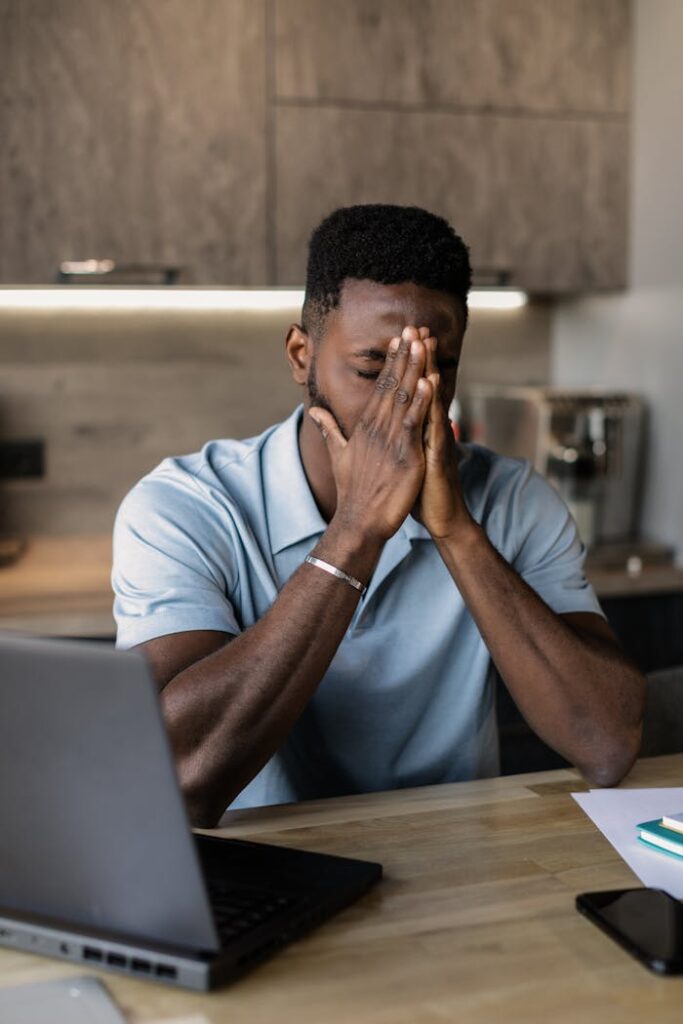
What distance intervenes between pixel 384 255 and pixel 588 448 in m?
1.65

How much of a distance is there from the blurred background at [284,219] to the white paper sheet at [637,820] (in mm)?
1344

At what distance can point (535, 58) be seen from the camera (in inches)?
116

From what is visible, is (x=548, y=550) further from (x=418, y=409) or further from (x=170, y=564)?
(x=170, y=564)

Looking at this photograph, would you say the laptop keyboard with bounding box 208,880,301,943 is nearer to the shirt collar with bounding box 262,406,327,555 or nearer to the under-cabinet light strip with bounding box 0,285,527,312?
the shirt collar with bounding box 262,406,327,555

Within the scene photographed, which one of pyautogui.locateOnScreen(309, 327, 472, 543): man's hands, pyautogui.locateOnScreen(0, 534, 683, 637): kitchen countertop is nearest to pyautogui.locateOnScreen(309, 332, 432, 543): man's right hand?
pyautogui.locateOnScreen(309, 327, 472, 543): man's hands

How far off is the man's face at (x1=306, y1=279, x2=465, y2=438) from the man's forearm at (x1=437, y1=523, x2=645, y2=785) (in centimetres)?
20

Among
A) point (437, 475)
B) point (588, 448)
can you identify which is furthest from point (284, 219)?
A: point (437, 475)

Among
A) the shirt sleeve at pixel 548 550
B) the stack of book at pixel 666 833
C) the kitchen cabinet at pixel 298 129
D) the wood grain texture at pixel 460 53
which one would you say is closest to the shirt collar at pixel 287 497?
the shirt sleeve at pixel 548 550

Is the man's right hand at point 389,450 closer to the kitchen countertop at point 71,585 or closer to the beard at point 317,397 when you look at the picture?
the beard at point 317,397

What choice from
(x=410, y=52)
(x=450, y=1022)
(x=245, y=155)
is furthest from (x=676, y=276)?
(x=450, y=1022)

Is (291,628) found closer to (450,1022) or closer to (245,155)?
(450,1022)

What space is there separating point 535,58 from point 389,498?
1889 millimetres

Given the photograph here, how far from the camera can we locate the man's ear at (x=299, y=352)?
5.15 feet

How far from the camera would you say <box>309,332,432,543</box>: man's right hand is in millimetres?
1417
